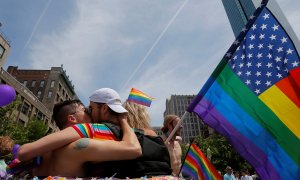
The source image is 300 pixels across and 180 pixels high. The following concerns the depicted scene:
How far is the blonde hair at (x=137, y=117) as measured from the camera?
3.24 metres

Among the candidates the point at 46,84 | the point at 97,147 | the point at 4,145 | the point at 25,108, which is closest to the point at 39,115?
the point at 25,108

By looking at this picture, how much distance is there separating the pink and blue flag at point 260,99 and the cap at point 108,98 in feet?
3.74

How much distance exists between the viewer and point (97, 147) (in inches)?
68.9

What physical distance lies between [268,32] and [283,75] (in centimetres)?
59

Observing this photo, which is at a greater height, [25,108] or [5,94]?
[25,108]

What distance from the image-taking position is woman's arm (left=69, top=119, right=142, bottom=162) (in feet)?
5.69

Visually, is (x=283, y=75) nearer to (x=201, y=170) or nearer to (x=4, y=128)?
(x=201, y=170)

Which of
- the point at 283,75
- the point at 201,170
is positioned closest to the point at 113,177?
the point at 283,75

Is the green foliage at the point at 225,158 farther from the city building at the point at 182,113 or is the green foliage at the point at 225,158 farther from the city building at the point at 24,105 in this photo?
the city building at the point at 182,113

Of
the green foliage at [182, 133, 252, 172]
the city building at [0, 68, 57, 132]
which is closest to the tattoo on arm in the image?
the city building at [0, 68, 57, 132]

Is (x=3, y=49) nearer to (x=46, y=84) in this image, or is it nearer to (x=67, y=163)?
(x=46, y=84)

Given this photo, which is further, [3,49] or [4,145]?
[3,49]

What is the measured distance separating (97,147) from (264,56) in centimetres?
241

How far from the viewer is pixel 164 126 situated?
4.64m
